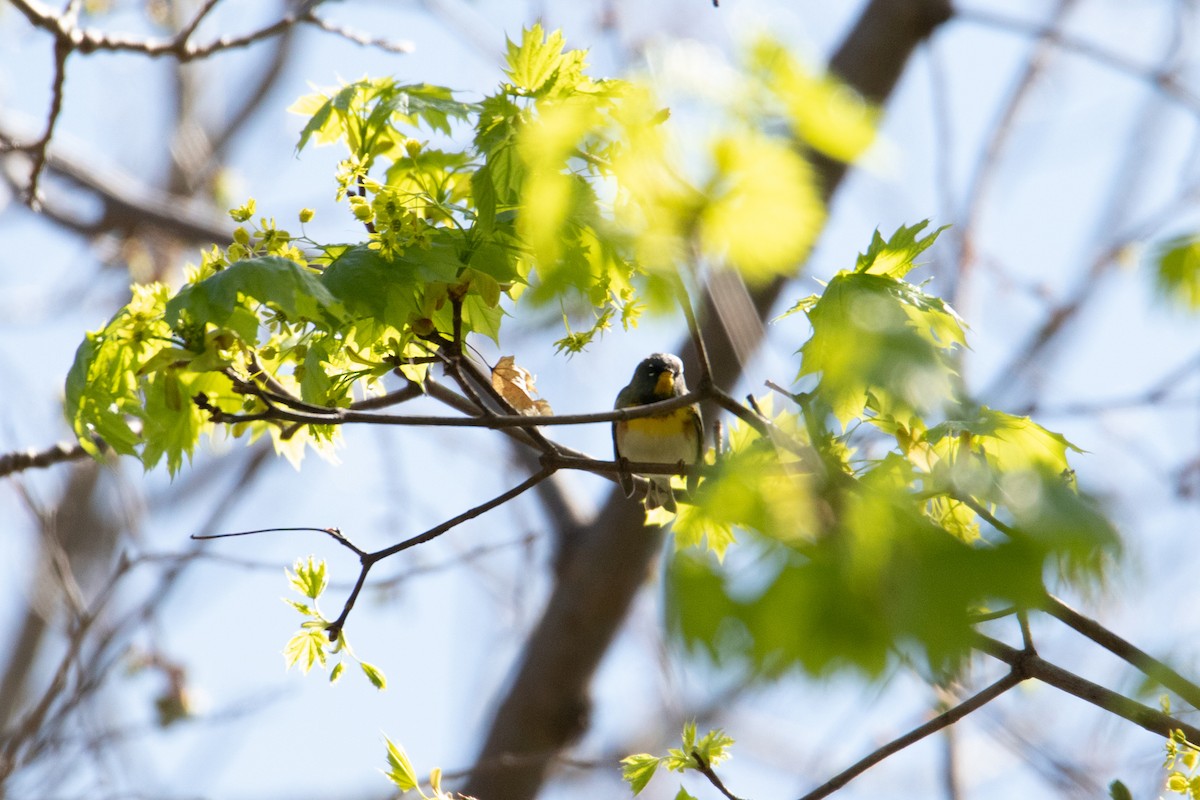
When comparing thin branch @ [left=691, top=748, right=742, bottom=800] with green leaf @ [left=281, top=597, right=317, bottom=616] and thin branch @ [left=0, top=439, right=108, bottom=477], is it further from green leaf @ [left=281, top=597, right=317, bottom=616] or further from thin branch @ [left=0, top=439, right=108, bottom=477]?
thin branch @ [left=0, top=439, right=108, bottom=477]

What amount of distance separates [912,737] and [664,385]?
7.27 feet

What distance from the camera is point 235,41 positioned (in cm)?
331

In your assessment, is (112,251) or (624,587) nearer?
(624,587)

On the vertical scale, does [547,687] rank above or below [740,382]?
below

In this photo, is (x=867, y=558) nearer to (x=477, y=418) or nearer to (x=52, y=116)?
(x=477, y=418)

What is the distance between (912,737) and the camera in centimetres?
198

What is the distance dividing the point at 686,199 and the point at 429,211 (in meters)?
1.10

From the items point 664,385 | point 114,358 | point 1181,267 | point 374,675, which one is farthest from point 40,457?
point 1181,267

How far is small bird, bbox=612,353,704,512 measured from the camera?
13.6 ft

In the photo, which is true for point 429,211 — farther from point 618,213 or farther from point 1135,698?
point 1135,698

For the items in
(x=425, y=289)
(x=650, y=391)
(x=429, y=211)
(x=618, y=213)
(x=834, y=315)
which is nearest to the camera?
(x=618, y=213)

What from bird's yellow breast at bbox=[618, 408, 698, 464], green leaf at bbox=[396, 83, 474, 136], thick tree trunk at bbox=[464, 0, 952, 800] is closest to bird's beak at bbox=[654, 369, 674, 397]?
bird's yellow breast at bbox=[618, 408, 698, 464]

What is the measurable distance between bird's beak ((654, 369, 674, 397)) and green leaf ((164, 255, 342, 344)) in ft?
7.62

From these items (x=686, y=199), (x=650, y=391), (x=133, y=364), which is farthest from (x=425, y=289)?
(x=650, y=391)
